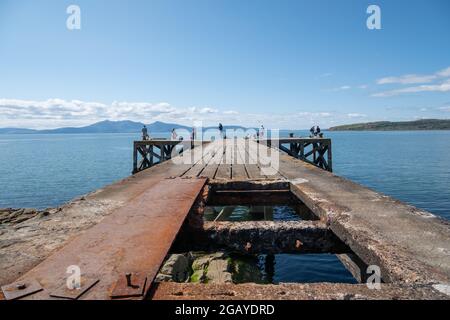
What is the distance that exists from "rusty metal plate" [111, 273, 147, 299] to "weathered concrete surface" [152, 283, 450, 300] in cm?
9

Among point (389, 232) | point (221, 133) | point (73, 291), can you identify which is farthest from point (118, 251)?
point (221, 133)

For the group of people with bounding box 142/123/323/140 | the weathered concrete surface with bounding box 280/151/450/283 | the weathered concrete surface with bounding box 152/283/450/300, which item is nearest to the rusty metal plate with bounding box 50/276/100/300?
the weathered concrete surface with bounding box 152/283/450/300

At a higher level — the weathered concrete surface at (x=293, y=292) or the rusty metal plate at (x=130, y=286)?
the rusty metal plate at (x=130, y=286)

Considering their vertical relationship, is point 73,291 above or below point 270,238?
above

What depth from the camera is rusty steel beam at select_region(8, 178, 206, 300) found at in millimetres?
1864

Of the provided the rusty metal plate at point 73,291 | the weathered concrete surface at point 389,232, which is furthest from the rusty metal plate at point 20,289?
the weathered concrete surface at point 389,232

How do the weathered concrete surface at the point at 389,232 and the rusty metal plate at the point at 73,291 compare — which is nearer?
the rusty metal plate at the point at 73,291

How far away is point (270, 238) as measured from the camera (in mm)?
3168

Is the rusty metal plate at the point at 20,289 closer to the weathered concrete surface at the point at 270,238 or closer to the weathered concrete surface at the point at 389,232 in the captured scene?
the weathered concrete surface at the point at 270,238

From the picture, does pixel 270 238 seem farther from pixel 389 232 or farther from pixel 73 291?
pixel 73 291

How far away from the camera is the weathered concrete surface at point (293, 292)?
5.81 ft

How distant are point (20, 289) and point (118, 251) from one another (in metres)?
0.67

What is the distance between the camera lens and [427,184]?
28.4 meters
